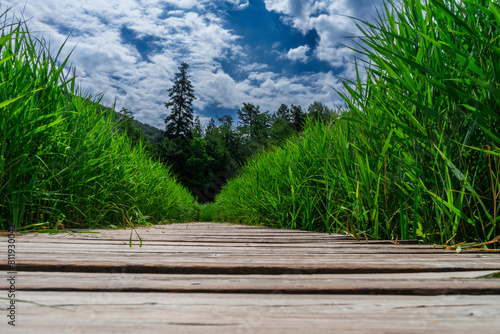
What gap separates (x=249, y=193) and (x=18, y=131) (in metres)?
2.95

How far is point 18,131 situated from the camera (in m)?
1.78

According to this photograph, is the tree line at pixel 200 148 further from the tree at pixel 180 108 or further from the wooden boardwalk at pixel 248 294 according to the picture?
the wooden boardwalk at pixel 248 294

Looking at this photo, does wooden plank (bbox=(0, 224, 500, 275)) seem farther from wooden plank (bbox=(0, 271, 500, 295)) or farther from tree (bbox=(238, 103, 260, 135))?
tree (bbox=(238, 103, 260, 135))

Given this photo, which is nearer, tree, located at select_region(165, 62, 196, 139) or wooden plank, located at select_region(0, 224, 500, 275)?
wooden plank, located at select_region(0, 224, 500, 275)

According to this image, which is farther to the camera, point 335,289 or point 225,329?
point 335,289

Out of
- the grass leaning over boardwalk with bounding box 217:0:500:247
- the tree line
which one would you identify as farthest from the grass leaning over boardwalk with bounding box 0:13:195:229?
the tree line

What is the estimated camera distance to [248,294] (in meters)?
0.69

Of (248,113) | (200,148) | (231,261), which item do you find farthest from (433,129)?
(248,113)

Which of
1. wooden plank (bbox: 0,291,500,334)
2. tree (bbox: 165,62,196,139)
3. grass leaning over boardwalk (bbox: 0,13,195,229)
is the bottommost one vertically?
wooden plank (bbox: 0,291,500,334)

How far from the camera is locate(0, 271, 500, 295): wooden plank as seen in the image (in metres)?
0.71

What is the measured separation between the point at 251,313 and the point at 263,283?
0.17 m

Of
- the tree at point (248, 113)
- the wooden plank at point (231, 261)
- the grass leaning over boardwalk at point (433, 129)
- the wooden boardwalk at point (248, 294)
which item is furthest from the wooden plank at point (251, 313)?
the tree at point (248, 113)

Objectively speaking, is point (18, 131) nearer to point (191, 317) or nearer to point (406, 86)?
point (191, 317)

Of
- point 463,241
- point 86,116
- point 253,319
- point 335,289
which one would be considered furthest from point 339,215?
point 86,116
